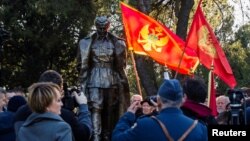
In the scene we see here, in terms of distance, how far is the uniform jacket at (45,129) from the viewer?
17.9 ft

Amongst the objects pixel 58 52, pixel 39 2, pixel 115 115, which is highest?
pixel 39 2

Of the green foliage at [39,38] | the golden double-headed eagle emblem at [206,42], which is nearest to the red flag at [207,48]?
the golden double-headed eagle emblem at [206,42]

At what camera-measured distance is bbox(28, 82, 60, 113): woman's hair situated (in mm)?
5582

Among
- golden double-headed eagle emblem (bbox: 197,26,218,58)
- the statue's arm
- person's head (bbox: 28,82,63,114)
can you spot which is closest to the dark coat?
person's head (bbox: 28,82,63,114)

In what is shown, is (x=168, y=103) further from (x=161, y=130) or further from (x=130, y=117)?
(x=130, y=117)

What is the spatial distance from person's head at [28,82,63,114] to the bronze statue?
185 inches

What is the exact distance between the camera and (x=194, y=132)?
17.5ft

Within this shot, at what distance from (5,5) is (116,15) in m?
4.94

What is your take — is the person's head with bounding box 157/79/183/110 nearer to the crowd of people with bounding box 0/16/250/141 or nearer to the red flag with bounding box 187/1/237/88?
the crowd of people with bounding box 0/16/250/141

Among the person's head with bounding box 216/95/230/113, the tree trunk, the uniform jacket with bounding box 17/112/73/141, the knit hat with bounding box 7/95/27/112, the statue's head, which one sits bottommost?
the person's head with bounding box 216/95/230/113

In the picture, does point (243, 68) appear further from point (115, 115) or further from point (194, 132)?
point (194, 132)

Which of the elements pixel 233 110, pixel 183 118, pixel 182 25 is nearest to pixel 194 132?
pixel 183 118

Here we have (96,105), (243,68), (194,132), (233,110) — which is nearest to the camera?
(194,132)

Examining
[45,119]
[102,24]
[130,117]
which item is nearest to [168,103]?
[130,117]
